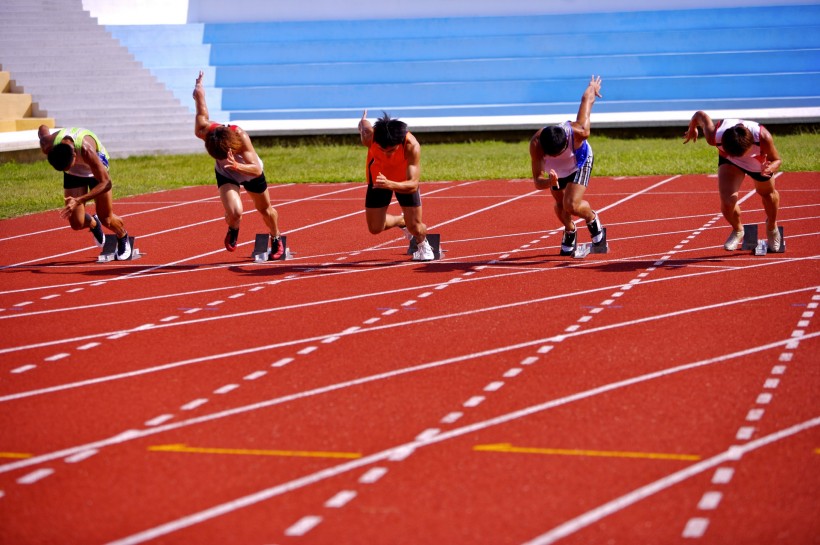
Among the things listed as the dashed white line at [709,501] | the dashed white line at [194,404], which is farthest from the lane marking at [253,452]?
the dashed white line at [709,501]

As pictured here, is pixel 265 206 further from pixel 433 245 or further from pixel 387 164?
pixel 433 245

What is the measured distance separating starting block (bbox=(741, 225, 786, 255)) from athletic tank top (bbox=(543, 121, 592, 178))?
1563 mm

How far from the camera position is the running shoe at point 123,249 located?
11.4 meters

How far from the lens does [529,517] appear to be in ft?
14.8

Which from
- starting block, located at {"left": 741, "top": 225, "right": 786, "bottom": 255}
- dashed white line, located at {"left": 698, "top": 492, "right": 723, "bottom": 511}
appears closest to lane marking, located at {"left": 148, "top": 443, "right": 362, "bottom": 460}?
dashed white line, located at {"left": 698, "top": 492, "right": 723, "bottom": 511}

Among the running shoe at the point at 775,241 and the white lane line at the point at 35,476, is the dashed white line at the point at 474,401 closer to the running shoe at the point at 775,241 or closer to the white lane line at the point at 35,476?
the white lane line at the point at 35,476

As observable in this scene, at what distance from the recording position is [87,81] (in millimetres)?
26594

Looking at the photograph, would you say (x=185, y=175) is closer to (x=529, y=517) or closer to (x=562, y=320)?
(x=562, y=320)

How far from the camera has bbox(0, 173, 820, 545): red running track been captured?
4.56 meters

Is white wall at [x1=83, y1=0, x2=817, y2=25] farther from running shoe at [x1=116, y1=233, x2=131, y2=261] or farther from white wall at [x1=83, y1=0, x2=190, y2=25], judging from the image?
running shoe at [x1=116, y1=233, x2=131, y2=261]

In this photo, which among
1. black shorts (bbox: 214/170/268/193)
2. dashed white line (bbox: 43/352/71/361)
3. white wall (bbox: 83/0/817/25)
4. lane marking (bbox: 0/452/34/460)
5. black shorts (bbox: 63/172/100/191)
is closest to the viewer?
lane marking (bbox: 0/452/34/460)

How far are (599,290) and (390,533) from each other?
486 centimetres

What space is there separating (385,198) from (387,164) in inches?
15.2

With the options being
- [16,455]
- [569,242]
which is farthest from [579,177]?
[16,455]
